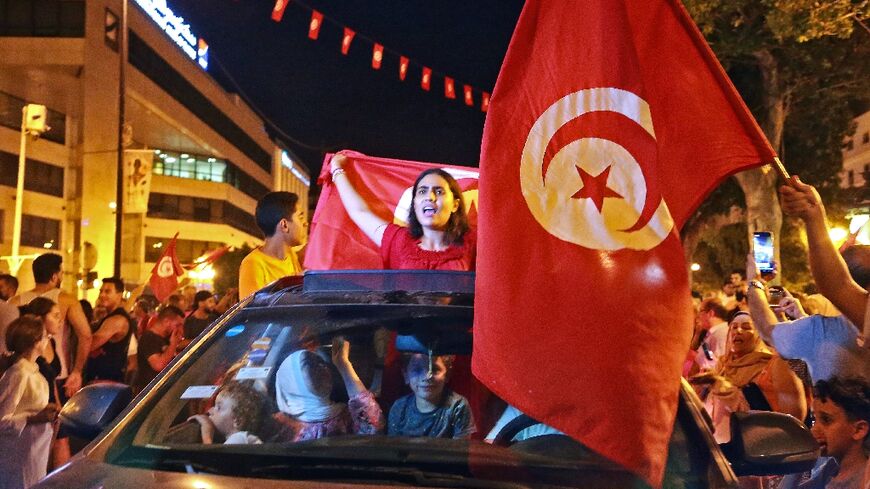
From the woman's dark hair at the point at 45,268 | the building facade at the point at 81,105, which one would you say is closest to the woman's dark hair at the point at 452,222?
the woman's dark hair at the point at 45,268

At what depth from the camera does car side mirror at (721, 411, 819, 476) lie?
110 inches

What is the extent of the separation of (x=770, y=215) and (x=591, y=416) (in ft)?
55.7

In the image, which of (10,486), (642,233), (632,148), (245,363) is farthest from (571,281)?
(10,486)

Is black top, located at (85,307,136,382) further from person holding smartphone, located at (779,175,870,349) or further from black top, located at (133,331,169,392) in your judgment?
person holding smartphone, located at (779,175,870,349)

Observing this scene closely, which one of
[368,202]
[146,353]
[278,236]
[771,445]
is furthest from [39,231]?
[771,445]

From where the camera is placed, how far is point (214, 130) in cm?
5756

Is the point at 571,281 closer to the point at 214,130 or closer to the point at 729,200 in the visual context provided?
the point at 729,200

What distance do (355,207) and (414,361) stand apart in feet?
8.29

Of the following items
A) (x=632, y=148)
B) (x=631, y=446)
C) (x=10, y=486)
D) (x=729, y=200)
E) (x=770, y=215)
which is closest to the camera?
(x=631, y=446)

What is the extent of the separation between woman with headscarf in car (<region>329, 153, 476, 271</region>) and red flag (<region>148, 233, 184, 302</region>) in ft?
35.9

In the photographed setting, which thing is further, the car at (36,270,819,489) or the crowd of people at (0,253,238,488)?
the crowd of people at (0,253,238,488)

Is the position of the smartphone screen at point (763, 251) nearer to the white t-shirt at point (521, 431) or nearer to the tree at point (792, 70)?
the white t-shirt at point (521, 431)

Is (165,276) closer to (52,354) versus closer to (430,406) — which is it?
(52,354)

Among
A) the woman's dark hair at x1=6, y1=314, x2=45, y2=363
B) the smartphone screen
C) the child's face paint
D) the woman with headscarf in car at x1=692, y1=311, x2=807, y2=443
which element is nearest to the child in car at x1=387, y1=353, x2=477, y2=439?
the child's face paint
